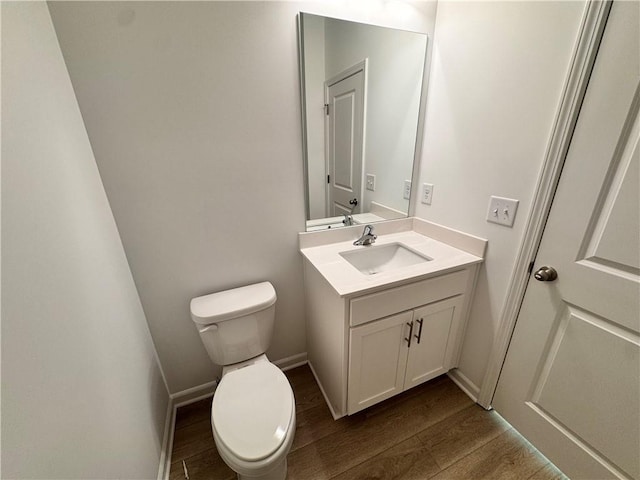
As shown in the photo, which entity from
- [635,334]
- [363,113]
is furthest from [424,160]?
[635,334]

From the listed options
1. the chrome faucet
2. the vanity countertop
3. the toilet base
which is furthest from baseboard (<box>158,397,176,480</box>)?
the chrome faucet

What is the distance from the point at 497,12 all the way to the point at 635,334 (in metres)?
1.29

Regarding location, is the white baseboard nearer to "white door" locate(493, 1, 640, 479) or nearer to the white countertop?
the white countertop

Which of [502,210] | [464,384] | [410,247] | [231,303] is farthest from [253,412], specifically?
[502,210]

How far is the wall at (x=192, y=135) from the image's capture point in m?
0.93

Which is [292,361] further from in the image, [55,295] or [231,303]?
[55,295]

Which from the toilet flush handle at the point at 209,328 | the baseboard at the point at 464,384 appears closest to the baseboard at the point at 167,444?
the toilet flush handle at the point at 209,328

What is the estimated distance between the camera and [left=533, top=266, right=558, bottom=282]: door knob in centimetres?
100

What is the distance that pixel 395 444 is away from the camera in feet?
4.09

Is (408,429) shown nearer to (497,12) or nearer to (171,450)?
(171,450)

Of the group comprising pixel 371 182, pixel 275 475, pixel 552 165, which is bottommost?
pixel 275 475

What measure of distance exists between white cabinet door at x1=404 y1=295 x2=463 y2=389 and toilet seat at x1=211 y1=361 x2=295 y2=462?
26.1 inches

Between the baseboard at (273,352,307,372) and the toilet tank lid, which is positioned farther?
the baseboard at (273,352,307,372)

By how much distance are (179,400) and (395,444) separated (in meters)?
1.19
